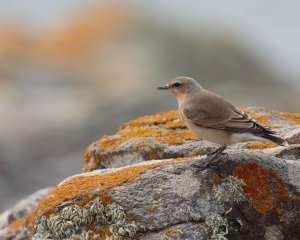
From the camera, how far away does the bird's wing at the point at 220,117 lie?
8.38 m

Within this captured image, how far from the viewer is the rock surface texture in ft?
23.7

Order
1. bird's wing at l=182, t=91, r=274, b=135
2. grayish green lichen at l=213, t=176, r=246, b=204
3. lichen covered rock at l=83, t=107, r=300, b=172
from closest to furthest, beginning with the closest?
1. grayish green lichen at l=213, t=176, r=246, b=204
2. bird's wing at l=182, t=91, r=274, b=135
3. lichen covered rock at l=83, t=107, r=300, b=172

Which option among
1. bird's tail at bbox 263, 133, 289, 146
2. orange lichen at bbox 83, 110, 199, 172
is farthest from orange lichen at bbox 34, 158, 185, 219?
orange lichen at bbox 83, 110, 199, 172

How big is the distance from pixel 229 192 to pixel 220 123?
1286 mm

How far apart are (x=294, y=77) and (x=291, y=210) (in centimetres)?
2129

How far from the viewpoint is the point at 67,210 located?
734cm

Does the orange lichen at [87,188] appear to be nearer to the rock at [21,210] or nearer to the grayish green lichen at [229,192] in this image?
the grayish green lichen at [229,192]

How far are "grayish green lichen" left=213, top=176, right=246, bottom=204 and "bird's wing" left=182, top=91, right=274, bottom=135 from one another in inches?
38.6

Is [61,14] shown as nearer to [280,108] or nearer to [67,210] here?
[280,108]

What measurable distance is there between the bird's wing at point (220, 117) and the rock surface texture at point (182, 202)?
0.33 m

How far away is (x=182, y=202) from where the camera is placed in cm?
743

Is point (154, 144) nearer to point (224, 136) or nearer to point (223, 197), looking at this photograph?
point (224, 136)

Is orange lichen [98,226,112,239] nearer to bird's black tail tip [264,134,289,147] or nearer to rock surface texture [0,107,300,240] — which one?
rock surface texture [0,107,300,240]

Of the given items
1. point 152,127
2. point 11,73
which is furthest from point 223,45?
point 152,127
